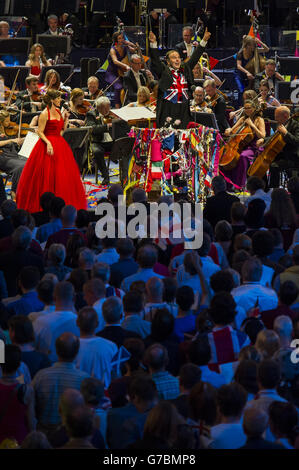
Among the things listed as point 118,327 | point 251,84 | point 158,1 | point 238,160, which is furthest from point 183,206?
point 158,1

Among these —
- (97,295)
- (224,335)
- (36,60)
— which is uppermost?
(36,60)

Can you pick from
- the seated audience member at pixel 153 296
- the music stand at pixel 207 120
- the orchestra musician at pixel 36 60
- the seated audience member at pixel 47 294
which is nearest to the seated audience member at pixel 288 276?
the seated audience member at pixel 153 296

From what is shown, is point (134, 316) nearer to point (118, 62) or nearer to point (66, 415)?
point (66, 415)

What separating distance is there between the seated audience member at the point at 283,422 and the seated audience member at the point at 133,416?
0.60 metres

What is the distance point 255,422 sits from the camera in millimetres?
4238

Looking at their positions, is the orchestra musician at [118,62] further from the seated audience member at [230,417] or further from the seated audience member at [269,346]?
the seated audience member at [230,417]

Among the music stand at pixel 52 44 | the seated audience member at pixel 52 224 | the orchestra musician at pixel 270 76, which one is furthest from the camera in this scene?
the music stand at pixel 52 44

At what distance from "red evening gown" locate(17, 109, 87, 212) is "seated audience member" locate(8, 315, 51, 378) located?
527 centimetres

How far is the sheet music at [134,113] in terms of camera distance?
11.9 metres

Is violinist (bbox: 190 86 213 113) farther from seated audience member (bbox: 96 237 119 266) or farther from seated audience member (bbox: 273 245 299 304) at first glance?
seated audience member (bbox: 273 245 299 304)

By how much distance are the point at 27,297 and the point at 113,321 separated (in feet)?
2.86

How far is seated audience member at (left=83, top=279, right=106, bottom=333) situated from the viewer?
595 cm

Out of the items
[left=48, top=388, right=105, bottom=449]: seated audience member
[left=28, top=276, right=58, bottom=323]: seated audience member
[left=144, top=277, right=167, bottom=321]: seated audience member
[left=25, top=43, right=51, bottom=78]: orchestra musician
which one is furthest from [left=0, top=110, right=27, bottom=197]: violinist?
[left=48, top=388, right=105, bottom=449]: seated audience member

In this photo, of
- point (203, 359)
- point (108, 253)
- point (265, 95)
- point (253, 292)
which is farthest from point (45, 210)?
point (265, 95)
